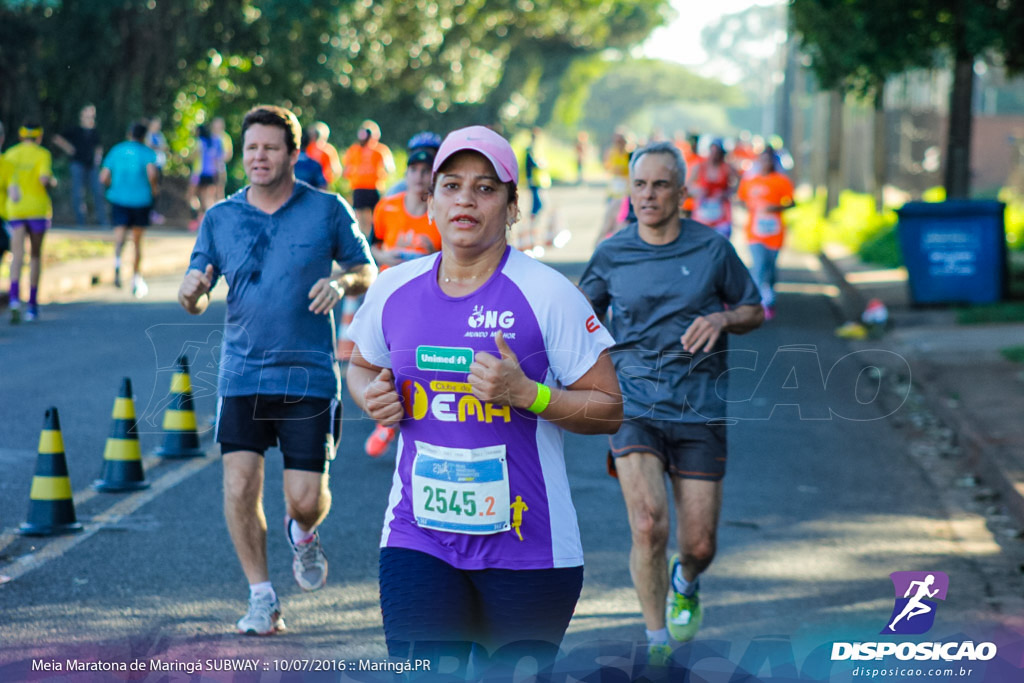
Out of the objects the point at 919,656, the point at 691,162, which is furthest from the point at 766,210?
the point at 919,656

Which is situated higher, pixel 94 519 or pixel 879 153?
pixel 879 153

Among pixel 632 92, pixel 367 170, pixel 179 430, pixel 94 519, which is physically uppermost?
pixel 632 92

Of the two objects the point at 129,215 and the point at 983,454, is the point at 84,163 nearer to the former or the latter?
the point at 129,215

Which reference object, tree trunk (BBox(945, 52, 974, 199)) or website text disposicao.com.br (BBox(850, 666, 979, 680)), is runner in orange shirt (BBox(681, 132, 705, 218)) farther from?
website text disposicao.com.br (BBox(850, 666, 979, 680))

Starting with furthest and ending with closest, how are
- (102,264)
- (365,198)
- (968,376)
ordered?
1. (102,264)
2. (365,198)
3. (968,376)

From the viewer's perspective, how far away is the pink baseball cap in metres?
3.67

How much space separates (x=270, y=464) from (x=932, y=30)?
13.4 metres

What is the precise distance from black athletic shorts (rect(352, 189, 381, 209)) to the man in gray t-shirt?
12649 millimetres

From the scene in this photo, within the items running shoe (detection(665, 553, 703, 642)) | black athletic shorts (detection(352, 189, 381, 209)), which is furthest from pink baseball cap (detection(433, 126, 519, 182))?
black athletic shorts (detection(352, 189, 381, 209))

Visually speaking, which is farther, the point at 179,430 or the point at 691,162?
the point at 691,162

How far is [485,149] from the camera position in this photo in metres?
3.67

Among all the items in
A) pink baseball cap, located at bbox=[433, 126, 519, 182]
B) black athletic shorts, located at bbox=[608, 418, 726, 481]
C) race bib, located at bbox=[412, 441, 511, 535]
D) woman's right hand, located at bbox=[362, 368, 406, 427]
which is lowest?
black athletic shorts, located at bbox=[608, 418, 726, 481]

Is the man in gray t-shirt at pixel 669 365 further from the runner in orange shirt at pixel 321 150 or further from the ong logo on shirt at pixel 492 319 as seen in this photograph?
the runner in orange shirt at pixel 321 150

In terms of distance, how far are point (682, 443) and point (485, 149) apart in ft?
7.79
